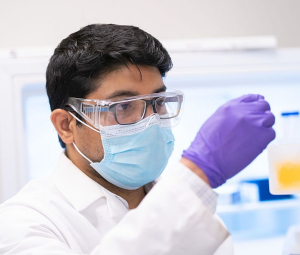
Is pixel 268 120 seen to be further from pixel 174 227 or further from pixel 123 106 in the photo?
pixel 123 106

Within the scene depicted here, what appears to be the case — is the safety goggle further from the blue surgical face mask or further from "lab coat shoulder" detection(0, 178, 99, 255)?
"lab coat shoulder" detection(0, 178, 99, 255)

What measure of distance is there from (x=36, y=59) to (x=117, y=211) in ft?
4.32

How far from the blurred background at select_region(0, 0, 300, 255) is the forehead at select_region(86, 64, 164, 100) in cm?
103

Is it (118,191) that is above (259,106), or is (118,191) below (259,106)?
below

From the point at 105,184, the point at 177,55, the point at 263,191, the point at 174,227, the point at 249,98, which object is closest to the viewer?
the point at 174,227

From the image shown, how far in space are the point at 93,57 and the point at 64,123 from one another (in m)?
0.29

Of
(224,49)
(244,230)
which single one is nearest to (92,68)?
(224,49)

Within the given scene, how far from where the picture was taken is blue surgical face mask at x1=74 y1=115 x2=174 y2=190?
151 cm

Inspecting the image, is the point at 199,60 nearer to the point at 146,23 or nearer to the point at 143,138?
the point at 146,23

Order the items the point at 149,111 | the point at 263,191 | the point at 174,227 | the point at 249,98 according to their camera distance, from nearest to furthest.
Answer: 1. the point at 174,227
2. the point at 249,98
3. the point at 149,111
4. the point at 263,191

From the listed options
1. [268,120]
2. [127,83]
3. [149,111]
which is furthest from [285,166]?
[127,83]

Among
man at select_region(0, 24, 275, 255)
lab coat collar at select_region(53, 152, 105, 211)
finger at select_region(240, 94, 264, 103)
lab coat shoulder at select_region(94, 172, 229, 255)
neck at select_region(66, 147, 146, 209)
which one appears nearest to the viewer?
lab coat shoulder at select_region(94, 172, 229, 255)

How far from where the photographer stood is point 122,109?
1511 millimetres

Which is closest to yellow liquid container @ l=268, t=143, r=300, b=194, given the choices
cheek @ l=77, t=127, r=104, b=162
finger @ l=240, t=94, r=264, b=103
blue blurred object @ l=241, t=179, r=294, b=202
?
finger @ l=240, t=94, r=264, b=103
